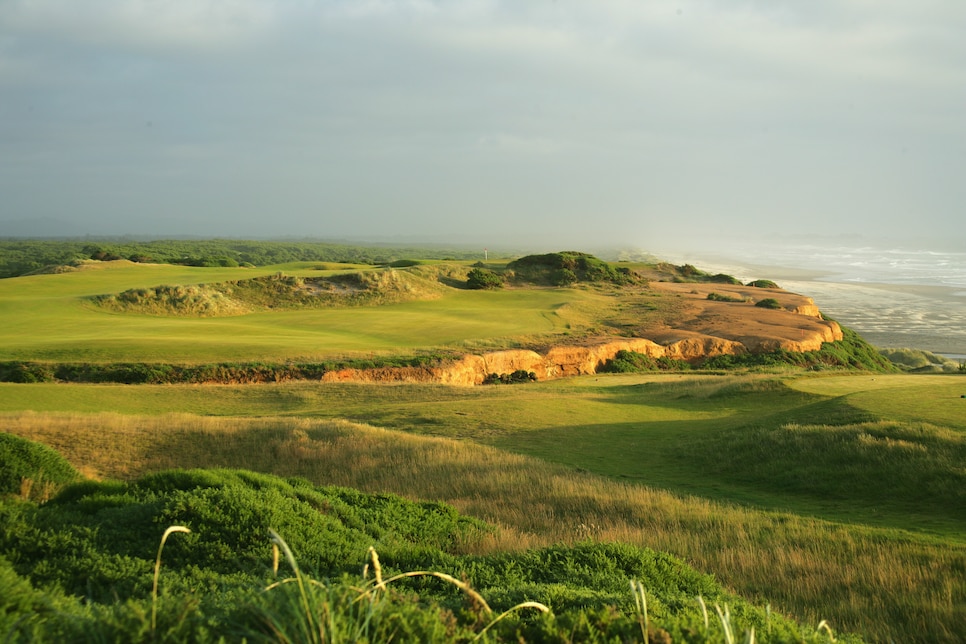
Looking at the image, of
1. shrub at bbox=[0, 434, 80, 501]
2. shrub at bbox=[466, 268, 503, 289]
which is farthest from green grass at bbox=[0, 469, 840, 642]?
shrub at bbox=[466, 268, 503, 289]

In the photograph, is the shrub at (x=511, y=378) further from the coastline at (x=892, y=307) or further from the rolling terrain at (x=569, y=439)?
the coastline at (x=892, y=307)

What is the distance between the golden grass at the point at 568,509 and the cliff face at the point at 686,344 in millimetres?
13193

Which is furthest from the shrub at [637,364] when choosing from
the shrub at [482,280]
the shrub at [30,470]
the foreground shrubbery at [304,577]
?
the shrub at [30,470]

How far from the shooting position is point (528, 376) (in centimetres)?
3212

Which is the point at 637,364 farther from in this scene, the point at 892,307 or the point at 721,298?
the point at 892,307

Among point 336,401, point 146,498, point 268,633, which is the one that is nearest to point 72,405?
point 336,401

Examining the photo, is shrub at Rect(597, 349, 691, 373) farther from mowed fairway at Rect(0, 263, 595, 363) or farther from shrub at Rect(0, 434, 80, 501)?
shrub at Rect(0, 434, 80, 501)

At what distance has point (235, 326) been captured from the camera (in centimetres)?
3597

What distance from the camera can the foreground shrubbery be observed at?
317 cm

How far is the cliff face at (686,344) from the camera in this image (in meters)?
30.3

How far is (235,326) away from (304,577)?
114ft

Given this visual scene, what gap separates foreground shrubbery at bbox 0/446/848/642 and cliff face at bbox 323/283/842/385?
19939mm

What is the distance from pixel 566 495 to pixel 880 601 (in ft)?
15.1

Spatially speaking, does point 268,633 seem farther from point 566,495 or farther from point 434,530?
point 566,495
